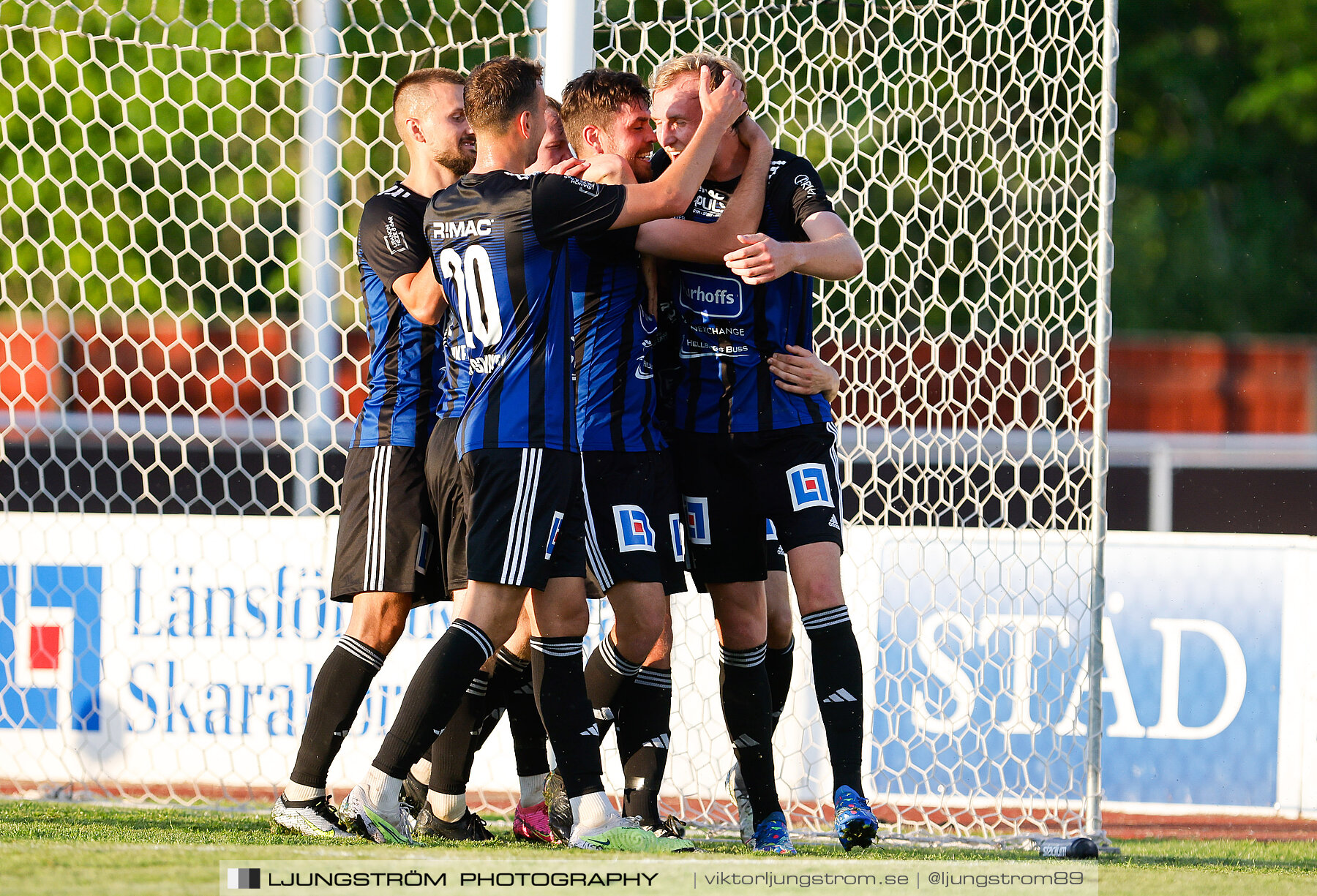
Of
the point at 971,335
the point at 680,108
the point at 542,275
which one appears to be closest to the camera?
the point at 542,275

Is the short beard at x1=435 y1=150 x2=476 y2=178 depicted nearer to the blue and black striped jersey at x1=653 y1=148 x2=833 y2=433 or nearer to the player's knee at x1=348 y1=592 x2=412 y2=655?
the blue and black striped jersey at x1=653 y1=148 x2=833 y2=433

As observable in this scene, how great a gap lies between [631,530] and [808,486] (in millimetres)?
536

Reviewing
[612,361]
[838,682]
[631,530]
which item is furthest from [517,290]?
[838,682]

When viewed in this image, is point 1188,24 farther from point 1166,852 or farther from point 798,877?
point 798,877

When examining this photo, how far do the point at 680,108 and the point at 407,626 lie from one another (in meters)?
2.56

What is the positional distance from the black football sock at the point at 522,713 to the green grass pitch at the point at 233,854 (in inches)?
9.5

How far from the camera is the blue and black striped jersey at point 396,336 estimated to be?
3.97 metres

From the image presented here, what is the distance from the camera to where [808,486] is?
4004 millimetres

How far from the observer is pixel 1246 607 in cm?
559

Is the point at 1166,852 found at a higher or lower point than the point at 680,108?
lower

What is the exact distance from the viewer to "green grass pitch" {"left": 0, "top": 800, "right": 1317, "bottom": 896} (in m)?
3.04

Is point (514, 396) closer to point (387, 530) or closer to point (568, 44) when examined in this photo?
point (387, 530)

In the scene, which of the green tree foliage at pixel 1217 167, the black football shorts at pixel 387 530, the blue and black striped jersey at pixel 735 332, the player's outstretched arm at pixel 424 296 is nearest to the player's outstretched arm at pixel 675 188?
the blue and black striped jersey at pixel 735 332

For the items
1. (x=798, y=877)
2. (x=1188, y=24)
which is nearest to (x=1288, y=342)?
(x=1188, y=24)
